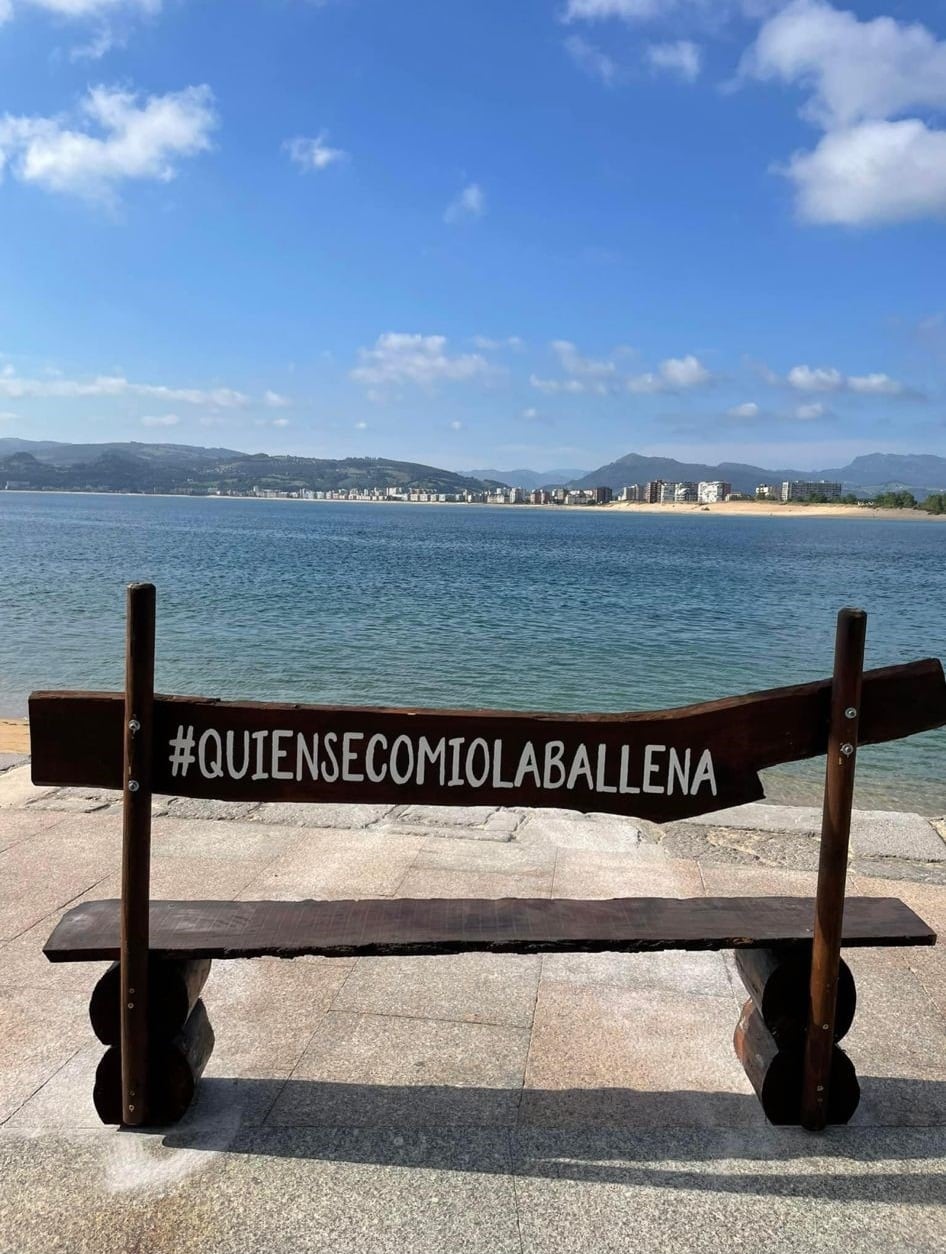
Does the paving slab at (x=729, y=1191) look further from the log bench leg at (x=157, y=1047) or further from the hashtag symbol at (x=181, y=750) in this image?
the hashtag symbol at (x=181, y=750)

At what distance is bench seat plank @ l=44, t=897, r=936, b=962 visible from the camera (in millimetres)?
3002

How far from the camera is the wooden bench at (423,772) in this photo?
2.87m

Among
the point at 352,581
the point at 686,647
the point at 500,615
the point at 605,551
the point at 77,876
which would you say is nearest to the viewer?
the point at 77,876

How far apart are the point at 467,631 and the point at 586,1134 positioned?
21.5 metres

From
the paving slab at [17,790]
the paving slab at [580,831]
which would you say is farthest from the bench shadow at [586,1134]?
the paving slab at [17,790]

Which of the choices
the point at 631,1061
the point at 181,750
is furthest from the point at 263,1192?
the point at 631,1061

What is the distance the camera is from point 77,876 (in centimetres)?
520

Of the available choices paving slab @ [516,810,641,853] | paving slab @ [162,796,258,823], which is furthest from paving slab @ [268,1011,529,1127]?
paving slab @ [162,796,258,823]

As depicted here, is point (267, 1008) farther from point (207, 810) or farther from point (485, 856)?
point (207, 810)

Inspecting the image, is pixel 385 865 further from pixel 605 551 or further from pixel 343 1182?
pixel 605 551

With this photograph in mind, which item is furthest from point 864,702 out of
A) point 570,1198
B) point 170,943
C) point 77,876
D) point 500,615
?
point 500,615

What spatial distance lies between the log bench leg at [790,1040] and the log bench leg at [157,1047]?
1.83 meters

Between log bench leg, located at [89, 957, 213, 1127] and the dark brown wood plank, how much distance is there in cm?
64

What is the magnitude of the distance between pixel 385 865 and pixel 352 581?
35.7m
